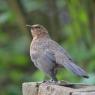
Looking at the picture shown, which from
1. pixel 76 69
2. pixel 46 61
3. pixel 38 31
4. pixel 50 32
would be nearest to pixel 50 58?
pixel 46 61

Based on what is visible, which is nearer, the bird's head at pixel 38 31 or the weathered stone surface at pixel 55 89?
the weathered stone surface at pixel 55 89

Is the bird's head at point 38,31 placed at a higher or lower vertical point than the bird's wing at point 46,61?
higher

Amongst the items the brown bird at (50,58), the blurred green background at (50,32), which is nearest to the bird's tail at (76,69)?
the brown bird at (50,58)

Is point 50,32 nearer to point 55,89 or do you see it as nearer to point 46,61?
point 46,61

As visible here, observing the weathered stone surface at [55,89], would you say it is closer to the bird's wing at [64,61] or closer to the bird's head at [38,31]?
the bird's wing at [64,61]

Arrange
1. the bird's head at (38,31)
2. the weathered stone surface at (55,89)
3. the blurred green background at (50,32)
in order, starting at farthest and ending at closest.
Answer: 1. the blurred green background at (50,32)
2. the bird's head at (38,31)
3. the weathered stone surface at (55,89)

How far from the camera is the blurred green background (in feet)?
26.7

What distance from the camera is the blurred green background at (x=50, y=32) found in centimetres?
812

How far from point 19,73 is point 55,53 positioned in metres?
3.71

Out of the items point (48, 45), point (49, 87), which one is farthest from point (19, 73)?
point (49, 87)

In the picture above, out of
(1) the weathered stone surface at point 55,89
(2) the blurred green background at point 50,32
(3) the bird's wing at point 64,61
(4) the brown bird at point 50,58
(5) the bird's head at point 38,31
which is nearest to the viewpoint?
(1) the weathered stone surface at point 55,89

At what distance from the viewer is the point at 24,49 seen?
9.76m

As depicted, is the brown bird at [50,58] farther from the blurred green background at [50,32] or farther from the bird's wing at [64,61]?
the blurred green background at [50,32]

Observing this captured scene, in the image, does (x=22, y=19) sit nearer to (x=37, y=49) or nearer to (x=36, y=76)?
(x=36, y=76)
